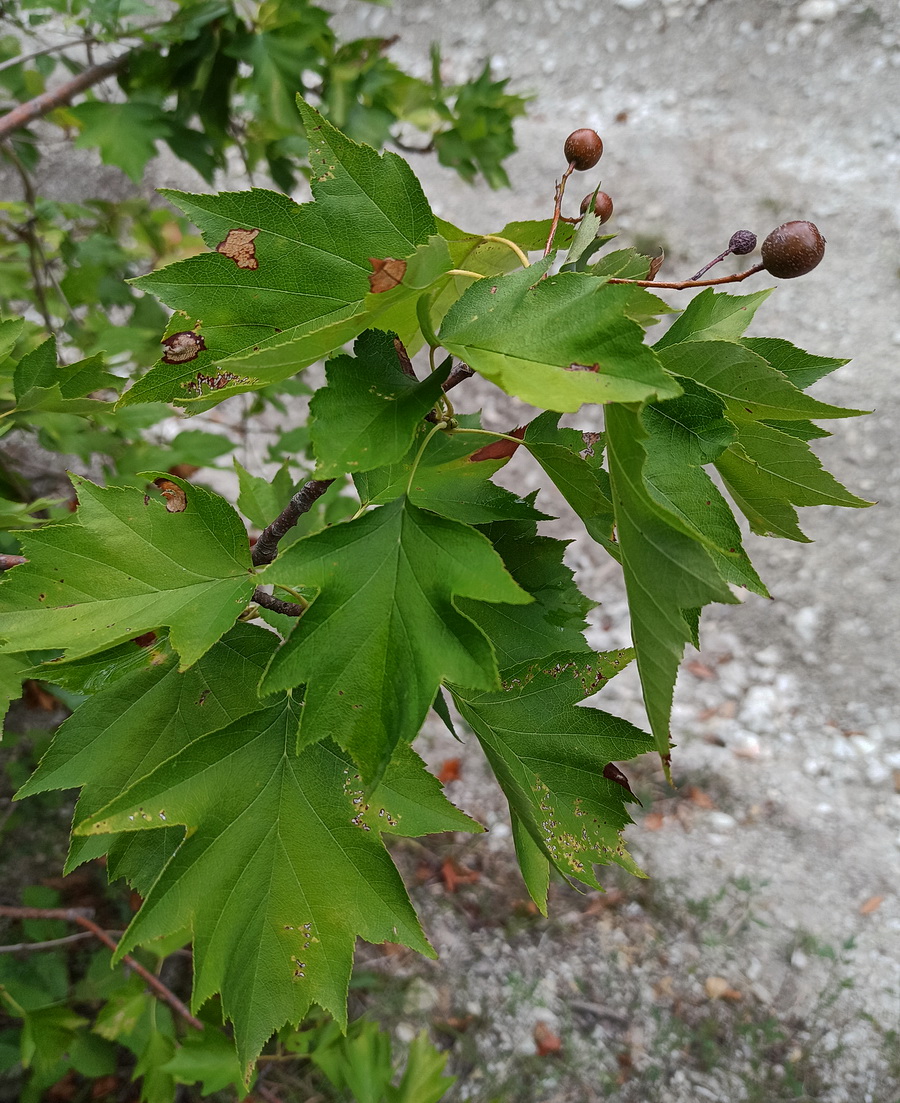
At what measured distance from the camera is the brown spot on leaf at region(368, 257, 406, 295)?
47 centimetres

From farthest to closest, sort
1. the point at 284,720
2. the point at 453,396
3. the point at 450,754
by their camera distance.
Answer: the point at 453,396
the point at 450,754
the point at 284,720

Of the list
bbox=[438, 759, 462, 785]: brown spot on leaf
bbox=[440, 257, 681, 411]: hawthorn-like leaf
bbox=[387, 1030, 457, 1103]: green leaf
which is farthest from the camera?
bbox=[438, 759, 462, 785]: brown spot on leaf

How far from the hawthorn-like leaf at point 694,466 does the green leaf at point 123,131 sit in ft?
3.90

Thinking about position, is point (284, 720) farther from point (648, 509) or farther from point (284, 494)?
point (284, 494)

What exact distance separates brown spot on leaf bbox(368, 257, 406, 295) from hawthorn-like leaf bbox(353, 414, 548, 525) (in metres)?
0.14

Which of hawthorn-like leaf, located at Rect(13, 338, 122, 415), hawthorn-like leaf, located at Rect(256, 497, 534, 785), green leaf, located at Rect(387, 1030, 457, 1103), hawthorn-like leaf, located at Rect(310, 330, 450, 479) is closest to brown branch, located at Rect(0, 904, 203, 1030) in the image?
green leaf, located at Rect(387, 1030, 457, 1103)

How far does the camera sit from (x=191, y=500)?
2.03 feet

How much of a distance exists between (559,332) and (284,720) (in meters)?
0.36

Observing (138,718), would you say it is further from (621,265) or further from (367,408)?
(621,265)

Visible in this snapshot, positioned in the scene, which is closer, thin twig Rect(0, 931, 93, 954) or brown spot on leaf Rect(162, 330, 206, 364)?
brown spot on leaf Rect(162, 330, 206, 364)

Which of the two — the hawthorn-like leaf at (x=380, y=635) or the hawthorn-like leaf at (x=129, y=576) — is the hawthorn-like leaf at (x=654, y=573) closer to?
the hawthorn-like leaf at (x=380, y=635)

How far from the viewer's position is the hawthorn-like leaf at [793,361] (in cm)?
59

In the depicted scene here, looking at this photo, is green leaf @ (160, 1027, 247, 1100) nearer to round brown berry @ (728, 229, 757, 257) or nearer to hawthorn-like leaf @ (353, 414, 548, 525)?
hawthorn-like leaf @ (353, 414, 548, 525)

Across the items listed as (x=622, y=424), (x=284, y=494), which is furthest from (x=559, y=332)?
(x=284, y=494)
